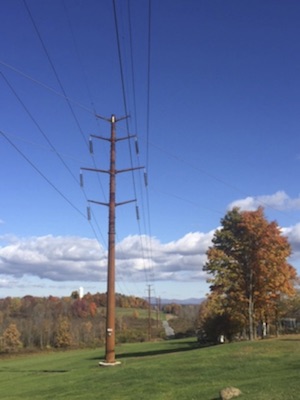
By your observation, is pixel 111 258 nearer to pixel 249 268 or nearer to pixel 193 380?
pixel 193 380

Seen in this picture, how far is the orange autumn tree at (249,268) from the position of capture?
39.2 metres

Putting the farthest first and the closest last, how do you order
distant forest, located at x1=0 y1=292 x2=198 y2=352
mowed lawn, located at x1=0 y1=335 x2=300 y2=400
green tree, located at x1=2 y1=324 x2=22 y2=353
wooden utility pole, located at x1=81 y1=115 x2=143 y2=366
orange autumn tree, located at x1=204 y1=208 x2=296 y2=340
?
distant forest, located at x1=0 y1=292 x2=198 y2=352, green tree, located at x1=2 y1=324 x2=22 y2=353, orange autumn tree, located at x1=204 y1=208 x2=296 y2=340, wooden utility pole, located at x1=81 y1=115 x2=143 y2=366, mowed lawn, located at x1=0 y1=335 x2=300 y2=400

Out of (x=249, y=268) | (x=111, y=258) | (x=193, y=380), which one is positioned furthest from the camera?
(x=249, y=268)

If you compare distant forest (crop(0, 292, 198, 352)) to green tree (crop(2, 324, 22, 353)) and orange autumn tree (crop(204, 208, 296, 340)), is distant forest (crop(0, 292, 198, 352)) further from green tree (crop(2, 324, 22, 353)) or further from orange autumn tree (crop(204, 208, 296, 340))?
orange autumn tree (crop(204, 208, 296, 340))

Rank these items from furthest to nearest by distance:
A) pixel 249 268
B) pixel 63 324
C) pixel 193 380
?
1. pixel 63 324
2. pixel 249 268
3. pixel 193 380

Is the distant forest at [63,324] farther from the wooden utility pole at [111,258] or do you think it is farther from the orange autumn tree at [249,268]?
the wooden utility pole at [111,258]

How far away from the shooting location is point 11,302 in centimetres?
17375

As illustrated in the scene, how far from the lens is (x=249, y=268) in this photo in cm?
4044

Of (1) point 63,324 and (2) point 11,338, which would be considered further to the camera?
(1) point 63,324

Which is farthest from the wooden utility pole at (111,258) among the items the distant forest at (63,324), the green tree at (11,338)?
the green tree at (11,338)

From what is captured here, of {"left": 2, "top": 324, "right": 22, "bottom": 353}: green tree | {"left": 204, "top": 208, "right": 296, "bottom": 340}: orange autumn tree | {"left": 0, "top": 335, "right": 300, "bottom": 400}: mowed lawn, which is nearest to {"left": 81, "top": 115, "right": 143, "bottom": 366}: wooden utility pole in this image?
{"left": 0, "top": 335, "right": 300, "bottom": 400}: mowed lawn

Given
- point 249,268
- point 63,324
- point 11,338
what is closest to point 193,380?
point 249,268

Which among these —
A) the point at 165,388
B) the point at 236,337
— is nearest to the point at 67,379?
the point at 165,388

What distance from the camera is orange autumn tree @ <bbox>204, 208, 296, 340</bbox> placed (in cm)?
3919
